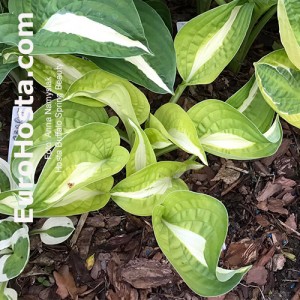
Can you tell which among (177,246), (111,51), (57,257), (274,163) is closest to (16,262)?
(57,257)

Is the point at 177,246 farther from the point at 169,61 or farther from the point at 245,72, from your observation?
the point at 245,72

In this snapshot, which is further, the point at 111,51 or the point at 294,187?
the point at 294,187

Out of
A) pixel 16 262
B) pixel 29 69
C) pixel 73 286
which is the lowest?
pixel 73 286

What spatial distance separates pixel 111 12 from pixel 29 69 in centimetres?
21

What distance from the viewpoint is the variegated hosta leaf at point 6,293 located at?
98 centimetres

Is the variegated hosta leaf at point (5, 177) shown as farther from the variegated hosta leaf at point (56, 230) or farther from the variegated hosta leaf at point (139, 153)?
the variegated hosta leaf at point (139, 153)

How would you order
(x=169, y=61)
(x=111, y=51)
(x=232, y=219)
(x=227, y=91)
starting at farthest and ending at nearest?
(x=227, y=91) < (x=232, y=219) < (x=169, y=61) < (x=111, y=51)

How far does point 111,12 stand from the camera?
0.89m

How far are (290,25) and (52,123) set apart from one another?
444mm

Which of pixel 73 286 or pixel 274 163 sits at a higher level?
pixel 274 163

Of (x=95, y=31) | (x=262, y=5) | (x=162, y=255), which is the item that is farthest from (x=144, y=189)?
(x=262, y=5)

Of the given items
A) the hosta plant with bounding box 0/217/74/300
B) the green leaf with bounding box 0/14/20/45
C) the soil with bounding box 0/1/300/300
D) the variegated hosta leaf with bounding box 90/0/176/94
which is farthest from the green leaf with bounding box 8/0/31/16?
the hosta plant with bounding box 0/217/74/300

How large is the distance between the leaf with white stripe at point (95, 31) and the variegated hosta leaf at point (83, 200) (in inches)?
9.6

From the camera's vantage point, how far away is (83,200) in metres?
1.00
